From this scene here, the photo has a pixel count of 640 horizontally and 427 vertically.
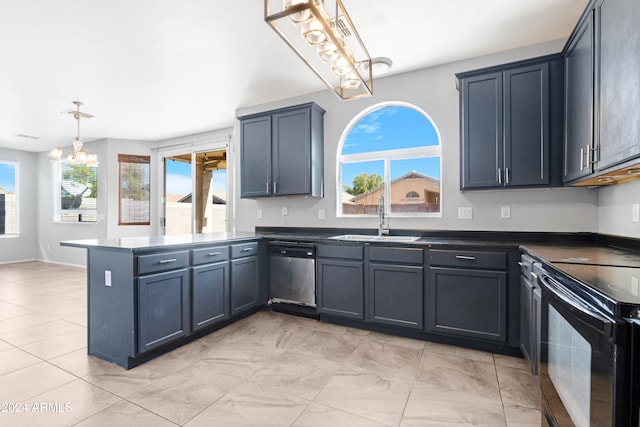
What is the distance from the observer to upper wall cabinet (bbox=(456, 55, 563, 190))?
2.53m

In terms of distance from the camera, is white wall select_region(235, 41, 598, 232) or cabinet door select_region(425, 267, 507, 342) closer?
cabinet door select_region(425, 267, 507, 342)

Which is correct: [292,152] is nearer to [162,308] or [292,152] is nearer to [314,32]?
[314,32]

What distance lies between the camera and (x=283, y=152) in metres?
3.73

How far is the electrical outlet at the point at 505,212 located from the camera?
115 inches

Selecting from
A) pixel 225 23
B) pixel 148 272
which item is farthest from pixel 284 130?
pixel 148 272

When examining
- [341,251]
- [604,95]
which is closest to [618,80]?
[604,95]

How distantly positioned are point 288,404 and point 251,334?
118cm

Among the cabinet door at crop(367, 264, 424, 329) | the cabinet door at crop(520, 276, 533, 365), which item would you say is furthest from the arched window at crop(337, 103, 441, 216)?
the cabinet door at crop(520, 276, 533, 365)

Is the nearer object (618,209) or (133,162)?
(618,209)

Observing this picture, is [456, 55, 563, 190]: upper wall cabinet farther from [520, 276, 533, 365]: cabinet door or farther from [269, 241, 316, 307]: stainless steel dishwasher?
[269, 241, 316, 307]: stainless steel dishwasher

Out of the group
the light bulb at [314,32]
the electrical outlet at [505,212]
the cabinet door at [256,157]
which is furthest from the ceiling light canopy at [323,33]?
the electrical outlet at [505,212]

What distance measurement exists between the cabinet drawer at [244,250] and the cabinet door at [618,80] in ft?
9.64

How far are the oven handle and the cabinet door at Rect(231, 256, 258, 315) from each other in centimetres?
262

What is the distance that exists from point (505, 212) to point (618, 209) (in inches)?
30.6
